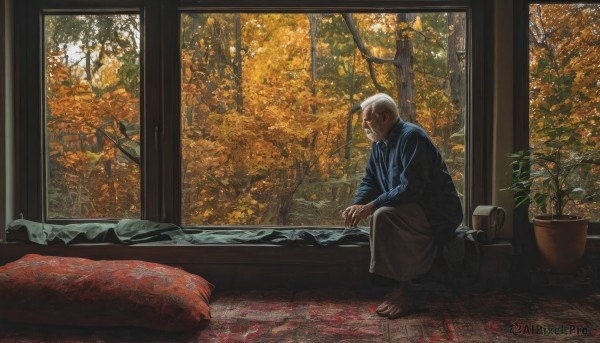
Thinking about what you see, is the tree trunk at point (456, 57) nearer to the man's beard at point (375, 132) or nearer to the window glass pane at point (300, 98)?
the window glass pane at point (300, 98)

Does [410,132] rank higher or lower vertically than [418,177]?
higher

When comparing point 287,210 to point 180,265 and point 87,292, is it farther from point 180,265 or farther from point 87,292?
point 87,292

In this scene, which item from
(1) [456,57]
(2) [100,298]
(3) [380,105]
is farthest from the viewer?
(1) [456,57]

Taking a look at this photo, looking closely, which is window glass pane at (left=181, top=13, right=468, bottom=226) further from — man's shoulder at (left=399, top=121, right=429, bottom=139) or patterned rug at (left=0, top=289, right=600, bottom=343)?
patterned rug at (left=0, top=289, right=600, bottom=343)

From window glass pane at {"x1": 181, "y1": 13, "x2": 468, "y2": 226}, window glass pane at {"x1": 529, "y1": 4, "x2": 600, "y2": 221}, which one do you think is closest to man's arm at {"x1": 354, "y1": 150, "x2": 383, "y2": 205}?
window glass pane at {"x1": 181, "y1": 13, "x2": 468, "y2": 226}

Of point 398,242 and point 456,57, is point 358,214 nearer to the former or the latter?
point 398,242

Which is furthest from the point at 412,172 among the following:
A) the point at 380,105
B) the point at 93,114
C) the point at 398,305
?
the point at 93,114

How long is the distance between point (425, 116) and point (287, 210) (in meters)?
1.23

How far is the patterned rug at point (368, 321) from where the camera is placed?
3.09 meters

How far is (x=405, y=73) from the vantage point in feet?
14.0

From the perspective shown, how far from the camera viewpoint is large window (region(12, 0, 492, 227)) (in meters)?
4.28

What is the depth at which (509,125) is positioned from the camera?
413 cm

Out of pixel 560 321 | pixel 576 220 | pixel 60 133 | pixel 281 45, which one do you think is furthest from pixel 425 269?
pixel 60 133

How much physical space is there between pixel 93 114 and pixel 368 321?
251cm
